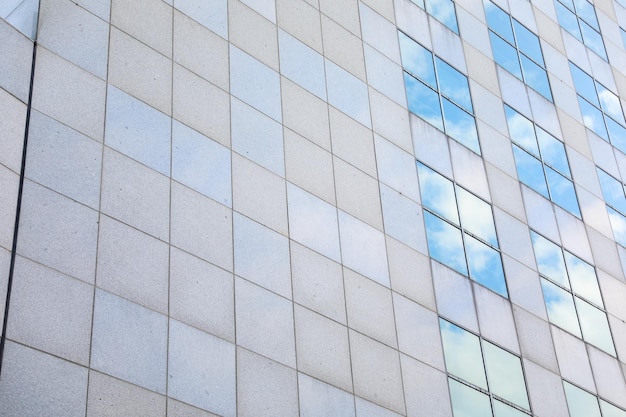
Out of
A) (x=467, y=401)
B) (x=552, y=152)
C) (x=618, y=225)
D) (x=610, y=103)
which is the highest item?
(x=552, y=152)

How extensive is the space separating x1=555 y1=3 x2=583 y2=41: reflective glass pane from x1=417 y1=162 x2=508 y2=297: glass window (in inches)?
541

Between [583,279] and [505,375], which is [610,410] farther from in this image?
[505,375]

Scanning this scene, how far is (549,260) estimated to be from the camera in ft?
105

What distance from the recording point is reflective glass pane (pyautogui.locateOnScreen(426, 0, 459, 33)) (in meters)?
34.4

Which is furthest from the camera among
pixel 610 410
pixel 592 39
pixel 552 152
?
pixel 592 39

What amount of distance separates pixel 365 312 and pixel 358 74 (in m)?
7.94

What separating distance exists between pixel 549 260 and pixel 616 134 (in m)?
9.96

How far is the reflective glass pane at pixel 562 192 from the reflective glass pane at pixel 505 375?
7.95 meters

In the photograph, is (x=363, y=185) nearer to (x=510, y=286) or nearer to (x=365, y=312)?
(x=365, y=312)

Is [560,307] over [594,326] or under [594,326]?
over

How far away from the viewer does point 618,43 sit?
145 feet

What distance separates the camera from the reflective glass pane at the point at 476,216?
98.6 feet

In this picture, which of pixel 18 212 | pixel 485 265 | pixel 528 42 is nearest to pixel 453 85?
pixel 485 265

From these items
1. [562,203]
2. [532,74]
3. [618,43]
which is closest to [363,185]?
[562,203]
